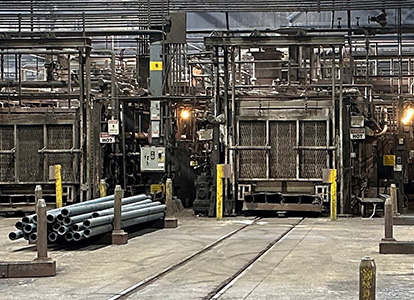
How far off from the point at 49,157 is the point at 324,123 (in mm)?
6484

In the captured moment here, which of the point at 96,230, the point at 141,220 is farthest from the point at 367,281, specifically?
the point at 141,220

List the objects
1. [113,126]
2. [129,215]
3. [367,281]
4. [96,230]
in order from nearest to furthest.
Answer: [367,281] < [96,230] < [129,215] < [113,126]

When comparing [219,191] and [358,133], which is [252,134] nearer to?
[219,191]

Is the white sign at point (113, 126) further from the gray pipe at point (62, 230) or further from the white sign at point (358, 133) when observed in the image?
the gray pipe at point (62, 230)

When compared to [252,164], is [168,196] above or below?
below

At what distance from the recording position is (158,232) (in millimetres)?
14711

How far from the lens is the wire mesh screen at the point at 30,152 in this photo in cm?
1838

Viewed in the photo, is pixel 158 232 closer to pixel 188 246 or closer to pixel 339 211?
pixel 188 246

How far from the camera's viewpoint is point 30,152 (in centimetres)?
1842

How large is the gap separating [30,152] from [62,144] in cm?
81

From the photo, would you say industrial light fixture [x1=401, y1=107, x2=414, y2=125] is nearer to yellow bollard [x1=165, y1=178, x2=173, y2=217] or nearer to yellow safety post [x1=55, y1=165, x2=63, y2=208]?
yellow bollard [x1=165, y1=178, x2=173, y2=217]

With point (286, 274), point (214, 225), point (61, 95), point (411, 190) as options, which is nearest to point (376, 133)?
point (411, 190)

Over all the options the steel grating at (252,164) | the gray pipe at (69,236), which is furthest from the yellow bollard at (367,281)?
the steel grating at (252,164)

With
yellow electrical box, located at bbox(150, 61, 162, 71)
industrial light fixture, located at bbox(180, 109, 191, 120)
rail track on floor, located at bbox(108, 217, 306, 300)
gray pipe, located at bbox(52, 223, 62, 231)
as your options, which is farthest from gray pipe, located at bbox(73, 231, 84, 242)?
industrial light fixture, located at bbox(180, 109, 191, 120)
